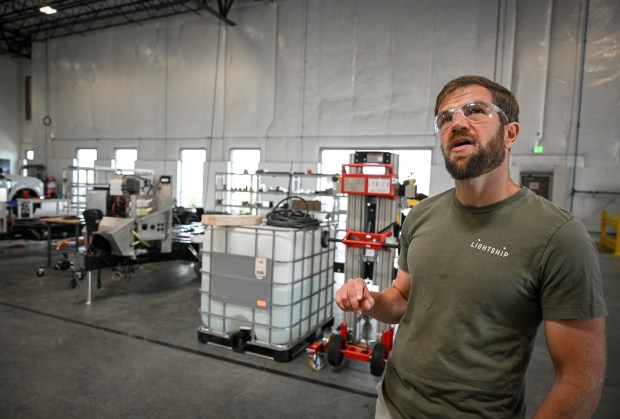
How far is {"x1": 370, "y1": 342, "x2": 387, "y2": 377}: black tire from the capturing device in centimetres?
290

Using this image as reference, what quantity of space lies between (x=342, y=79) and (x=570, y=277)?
9796mm

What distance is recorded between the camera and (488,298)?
→ 101cm

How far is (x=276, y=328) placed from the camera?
3230mm

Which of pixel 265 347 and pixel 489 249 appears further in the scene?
pixel 265 347

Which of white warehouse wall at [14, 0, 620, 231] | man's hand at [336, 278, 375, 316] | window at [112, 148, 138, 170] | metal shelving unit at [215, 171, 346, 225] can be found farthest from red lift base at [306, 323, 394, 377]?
window at [112, 148, 138, 170]

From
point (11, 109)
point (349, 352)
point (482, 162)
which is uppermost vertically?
point (11, 109)

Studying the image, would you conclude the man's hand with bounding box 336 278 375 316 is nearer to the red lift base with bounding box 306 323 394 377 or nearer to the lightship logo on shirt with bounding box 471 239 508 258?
the lightship logo on shirt with bounding box 471 239 508 258

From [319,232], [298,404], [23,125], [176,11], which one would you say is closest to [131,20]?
[176,11]

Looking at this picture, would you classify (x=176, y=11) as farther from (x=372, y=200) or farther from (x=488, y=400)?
(x=488, y=400)

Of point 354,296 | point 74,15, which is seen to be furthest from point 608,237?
point 74,15

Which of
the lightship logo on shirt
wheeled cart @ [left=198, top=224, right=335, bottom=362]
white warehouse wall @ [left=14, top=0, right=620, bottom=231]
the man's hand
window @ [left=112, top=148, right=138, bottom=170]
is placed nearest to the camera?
the lightship logo on shirt

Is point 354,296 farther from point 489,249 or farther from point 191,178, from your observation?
point 191,178

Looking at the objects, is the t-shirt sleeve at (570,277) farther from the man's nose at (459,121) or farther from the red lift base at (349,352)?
the red lift base at (349,352)

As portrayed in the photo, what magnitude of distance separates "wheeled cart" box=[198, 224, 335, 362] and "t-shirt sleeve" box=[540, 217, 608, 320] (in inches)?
90.3
